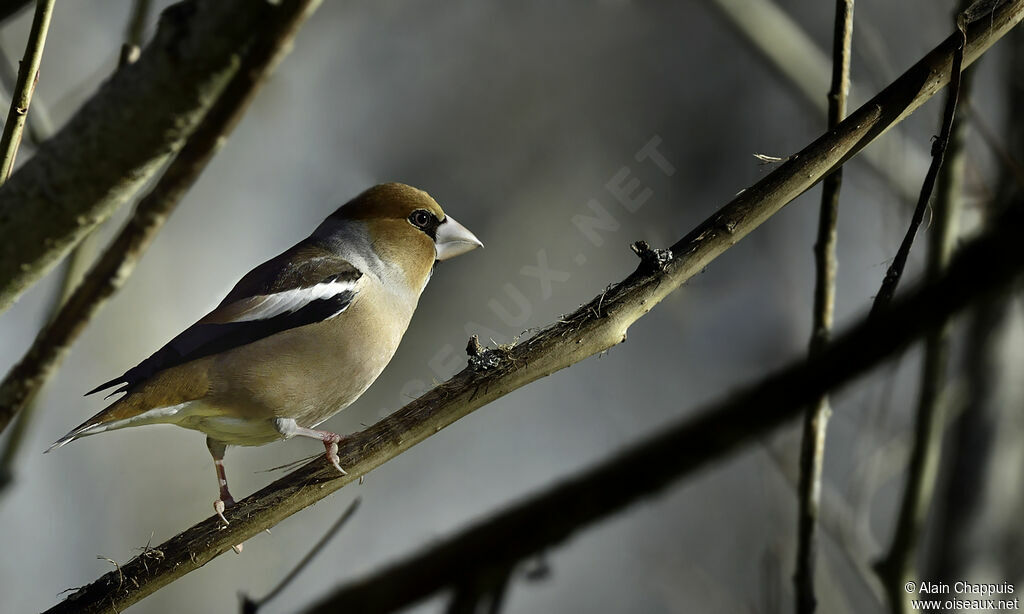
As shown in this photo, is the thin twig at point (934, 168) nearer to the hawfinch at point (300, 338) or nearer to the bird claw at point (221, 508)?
the hawfinch at point (300, 338)

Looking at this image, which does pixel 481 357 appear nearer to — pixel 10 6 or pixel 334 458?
pixel 334 458

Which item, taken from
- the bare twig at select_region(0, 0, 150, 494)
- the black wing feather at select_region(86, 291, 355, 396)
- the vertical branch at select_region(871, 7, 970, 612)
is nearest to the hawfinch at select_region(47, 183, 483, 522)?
the black wing feather at select_region(86, 291, 355, 396)

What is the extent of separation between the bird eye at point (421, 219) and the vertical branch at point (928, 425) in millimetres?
1986

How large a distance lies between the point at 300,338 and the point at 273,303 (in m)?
0.15

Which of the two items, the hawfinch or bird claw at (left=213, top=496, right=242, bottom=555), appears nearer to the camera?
bird claw at (left=213, top=496, right=242, bottom=555)

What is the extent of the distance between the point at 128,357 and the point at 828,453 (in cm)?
594

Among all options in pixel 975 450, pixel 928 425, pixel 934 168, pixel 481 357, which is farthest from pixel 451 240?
pixel 975 450

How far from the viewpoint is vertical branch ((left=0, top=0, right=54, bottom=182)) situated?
2088mm

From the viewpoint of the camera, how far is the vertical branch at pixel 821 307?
2555 millimetres

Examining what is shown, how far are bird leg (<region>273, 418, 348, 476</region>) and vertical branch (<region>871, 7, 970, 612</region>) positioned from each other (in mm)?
2279

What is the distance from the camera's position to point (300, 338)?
2812 mm

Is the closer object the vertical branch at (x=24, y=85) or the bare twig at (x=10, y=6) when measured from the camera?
the vertical branch at (x=24, y=85)

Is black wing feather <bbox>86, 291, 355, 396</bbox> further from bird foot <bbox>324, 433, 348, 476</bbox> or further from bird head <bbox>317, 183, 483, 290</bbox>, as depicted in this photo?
bird foot <bbox>324, 433, 348, 476</bbox>

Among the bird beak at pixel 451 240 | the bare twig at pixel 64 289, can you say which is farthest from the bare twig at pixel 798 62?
the bare twig at pixel 64 289
